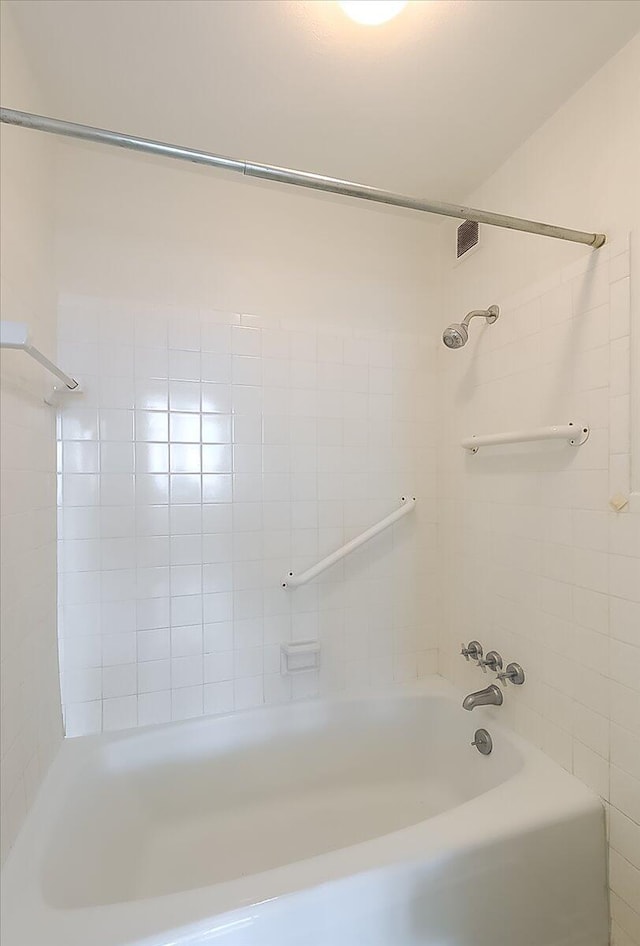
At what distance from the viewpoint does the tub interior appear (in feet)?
4.75

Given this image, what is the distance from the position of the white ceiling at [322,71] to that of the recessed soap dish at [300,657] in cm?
182

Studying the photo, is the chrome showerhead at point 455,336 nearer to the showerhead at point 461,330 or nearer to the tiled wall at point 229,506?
the showerhead at point 461,330

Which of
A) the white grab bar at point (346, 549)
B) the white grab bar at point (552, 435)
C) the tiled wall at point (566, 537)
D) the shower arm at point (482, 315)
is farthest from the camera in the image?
the white grab bar at point (346, 549)

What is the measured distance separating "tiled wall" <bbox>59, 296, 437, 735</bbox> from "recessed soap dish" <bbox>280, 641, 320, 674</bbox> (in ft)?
0.10

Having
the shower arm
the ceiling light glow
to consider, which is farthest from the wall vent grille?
the ceiling light glow

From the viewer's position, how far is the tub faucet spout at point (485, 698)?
1.65m

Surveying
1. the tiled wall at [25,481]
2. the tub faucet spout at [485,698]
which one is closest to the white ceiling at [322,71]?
the tiled wall at [25,481]

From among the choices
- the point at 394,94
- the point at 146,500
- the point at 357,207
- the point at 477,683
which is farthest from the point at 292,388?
the point at 477,683

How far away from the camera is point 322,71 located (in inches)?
52.2

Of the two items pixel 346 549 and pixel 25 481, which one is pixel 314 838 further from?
pixel 25 481

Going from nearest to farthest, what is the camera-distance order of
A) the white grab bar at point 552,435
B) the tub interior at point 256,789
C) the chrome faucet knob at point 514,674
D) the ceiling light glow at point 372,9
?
the ceiling light glow at point 372,9 → the white grab bar at point 552,435 → the tub interior at point 256,789 → the chrome faucet knob at point 514,674

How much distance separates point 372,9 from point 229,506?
1.49 m

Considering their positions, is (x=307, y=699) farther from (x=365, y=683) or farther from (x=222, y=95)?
(x=222, y=95)

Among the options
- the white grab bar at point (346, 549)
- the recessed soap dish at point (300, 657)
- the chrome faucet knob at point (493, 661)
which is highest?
the white grab bar at point (346, 549)
